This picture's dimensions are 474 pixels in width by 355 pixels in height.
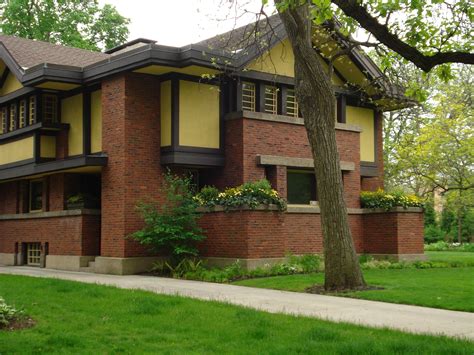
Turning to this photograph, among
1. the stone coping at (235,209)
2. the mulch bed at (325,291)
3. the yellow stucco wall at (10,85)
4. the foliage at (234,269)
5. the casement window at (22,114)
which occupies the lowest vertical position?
the mulch bed at (325,291)

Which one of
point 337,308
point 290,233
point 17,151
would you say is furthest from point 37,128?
point 337,308

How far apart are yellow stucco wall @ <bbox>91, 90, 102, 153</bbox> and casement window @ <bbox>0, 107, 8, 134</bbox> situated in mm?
4617

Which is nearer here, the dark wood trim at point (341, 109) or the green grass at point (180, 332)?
the green grass at point (180, 332)

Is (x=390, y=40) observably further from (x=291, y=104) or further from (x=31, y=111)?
(x=31, y=111)

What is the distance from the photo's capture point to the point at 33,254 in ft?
73.9

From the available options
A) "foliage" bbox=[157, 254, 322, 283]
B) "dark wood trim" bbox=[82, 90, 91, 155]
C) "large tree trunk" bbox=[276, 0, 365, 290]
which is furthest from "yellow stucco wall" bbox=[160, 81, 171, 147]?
"large tree trunk" bbox=[276, 0, 365, 290]

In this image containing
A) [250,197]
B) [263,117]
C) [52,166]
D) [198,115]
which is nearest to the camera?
[250,197]

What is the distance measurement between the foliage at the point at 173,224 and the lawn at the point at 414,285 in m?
2.68

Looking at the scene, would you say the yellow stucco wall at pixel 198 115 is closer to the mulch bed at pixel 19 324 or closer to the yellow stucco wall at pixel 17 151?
the yellow stucco wall at pixel 17 151

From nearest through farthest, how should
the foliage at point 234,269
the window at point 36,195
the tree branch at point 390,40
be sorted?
the tree branch at point 390,40
the foliage at point 234,269
the window at point 36,195

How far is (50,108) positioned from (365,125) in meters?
10.7

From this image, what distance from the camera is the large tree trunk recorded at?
13367 millimetres

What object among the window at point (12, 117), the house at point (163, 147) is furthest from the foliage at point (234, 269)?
the window at point (12, 117)

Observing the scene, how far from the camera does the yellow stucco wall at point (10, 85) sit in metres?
22.7
